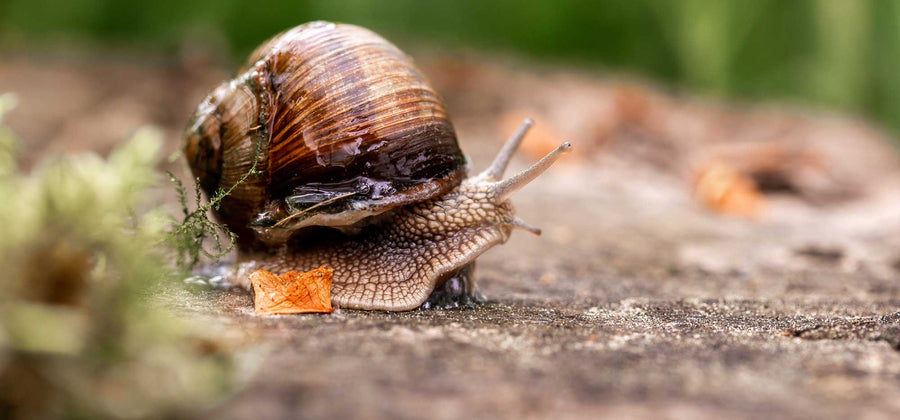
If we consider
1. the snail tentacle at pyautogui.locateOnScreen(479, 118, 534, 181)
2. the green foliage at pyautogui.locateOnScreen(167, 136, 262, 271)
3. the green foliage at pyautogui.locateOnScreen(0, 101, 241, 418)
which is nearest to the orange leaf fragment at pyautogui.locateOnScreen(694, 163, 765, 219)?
the snail tentacle at pyautogui.locateOnScreen(479, 118, 534, 181)

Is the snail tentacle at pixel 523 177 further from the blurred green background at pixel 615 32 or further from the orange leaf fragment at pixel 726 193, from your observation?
the blurred green background at pixel 615 32

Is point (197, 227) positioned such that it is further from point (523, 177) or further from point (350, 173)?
point (523, 177)

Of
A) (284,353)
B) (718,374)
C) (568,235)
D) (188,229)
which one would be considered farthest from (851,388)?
(568,235)

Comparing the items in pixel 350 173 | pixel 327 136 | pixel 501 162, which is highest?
pixel 501 162

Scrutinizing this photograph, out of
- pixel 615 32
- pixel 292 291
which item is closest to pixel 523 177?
pixel 292 291

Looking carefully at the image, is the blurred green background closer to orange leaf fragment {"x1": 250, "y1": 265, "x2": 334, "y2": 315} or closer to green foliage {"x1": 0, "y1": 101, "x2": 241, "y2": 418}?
orange leaf fragment {"x1": 250, "y1": 265, "x2": 334, "y2": 315}

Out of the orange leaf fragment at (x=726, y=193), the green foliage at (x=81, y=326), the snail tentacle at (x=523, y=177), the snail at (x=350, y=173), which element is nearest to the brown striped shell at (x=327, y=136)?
the snail at (x=350, y=173)
